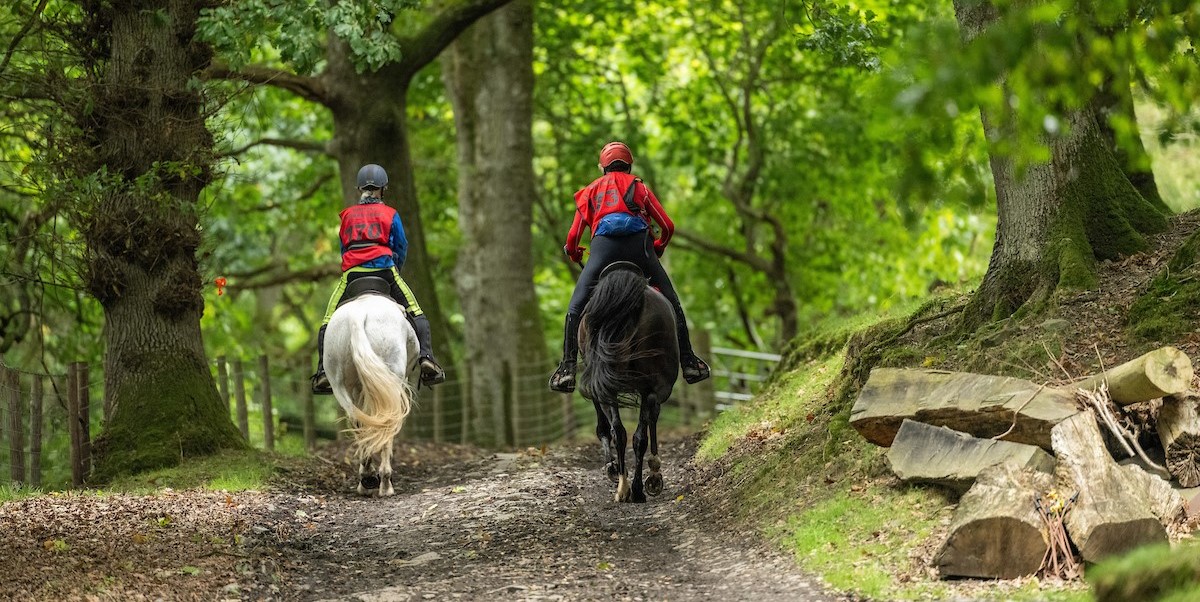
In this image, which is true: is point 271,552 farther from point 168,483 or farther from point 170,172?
point 170,172

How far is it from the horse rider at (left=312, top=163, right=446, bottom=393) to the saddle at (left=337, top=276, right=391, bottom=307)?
0.14 ft

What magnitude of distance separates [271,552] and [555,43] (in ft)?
67.8

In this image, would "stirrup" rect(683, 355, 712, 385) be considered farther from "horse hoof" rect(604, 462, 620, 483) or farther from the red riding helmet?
the red riding helmet

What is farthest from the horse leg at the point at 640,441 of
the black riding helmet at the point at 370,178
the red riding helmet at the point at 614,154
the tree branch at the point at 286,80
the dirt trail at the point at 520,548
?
the tree branch at the point at 286,80

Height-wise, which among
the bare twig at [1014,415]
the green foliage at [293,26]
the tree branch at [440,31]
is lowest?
the bare twig at [1014,415]

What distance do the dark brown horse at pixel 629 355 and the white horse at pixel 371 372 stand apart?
208 centimetres

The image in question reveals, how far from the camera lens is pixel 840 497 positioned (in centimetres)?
873

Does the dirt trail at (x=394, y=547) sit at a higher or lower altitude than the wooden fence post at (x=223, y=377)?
lower

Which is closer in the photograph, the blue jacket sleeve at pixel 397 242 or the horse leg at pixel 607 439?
the horse leg at pixel 607 439

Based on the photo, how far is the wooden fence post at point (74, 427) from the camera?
12523 millimetres

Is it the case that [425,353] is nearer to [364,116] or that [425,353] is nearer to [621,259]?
[621,259]

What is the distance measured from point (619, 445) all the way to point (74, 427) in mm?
5296

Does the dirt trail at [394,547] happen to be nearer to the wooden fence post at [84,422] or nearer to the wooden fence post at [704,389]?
the wooden fence post at [84,422]

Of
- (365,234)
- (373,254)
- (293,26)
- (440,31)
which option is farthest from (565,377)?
(440,31)
